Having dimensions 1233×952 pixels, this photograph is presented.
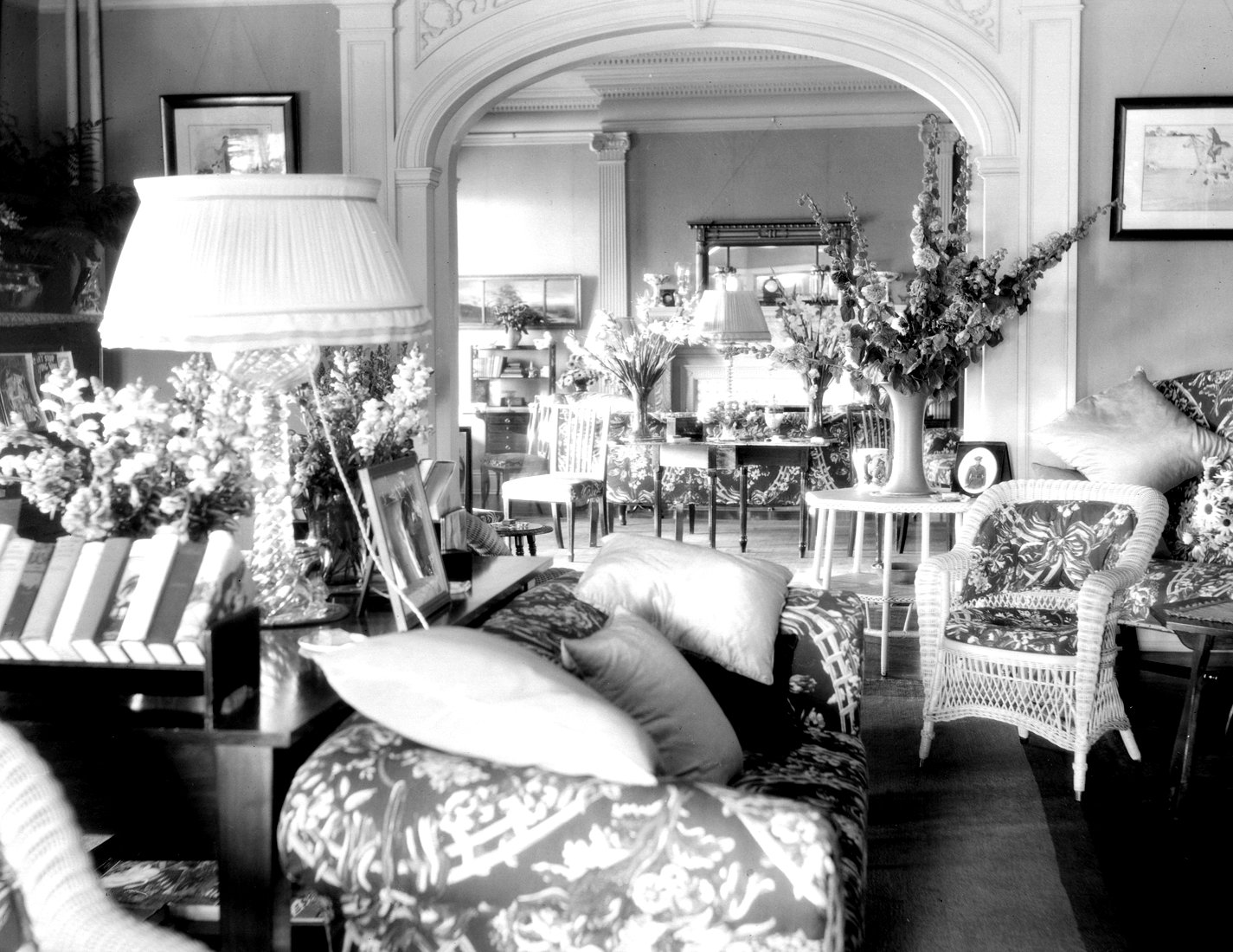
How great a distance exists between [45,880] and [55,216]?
4.75 metres

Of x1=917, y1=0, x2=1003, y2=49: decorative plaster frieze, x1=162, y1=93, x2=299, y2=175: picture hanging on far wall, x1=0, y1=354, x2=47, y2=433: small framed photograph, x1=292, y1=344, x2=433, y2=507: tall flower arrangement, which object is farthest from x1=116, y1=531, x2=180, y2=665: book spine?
x1=917, y1=0, x2=1003, y2=49: decorative plaster frieze

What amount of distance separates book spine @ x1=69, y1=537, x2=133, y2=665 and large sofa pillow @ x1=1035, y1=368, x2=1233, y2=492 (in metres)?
4.05

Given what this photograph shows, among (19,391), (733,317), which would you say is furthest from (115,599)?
(733,317)

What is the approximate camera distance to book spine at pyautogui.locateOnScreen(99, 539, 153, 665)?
76.6 inches

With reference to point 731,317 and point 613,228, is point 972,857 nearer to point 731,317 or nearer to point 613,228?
point 731,317

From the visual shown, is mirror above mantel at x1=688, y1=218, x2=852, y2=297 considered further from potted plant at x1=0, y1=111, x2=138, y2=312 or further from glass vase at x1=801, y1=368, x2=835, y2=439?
potted plant at x1=0, y1=111, x2=138, y2=312

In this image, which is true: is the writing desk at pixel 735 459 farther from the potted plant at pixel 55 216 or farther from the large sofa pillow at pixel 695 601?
the large sofa pillow at pixel 695 601

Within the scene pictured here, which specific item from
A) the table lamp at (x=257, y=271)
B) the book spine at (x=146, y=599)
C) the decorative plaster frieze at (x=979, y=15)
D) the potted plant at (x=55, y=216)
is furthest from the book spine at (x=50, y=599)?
the decorative plaster frieze at (x=979, y=15)

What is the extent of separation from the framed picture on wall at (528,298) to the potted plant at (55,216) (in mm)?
5306

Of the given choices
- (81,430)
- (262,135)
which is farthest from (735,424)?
(81,430)

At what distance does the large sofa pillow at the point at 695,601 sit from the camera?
2.66 metres

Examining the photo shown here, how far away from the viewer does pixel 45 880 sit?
1.46m

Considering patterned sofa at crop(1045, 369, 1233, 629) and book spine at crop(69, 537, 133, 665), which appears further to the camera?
patterned sofa at crop(1045, 369, 1233, 629)

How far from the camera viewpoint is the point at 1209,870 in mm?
3111
